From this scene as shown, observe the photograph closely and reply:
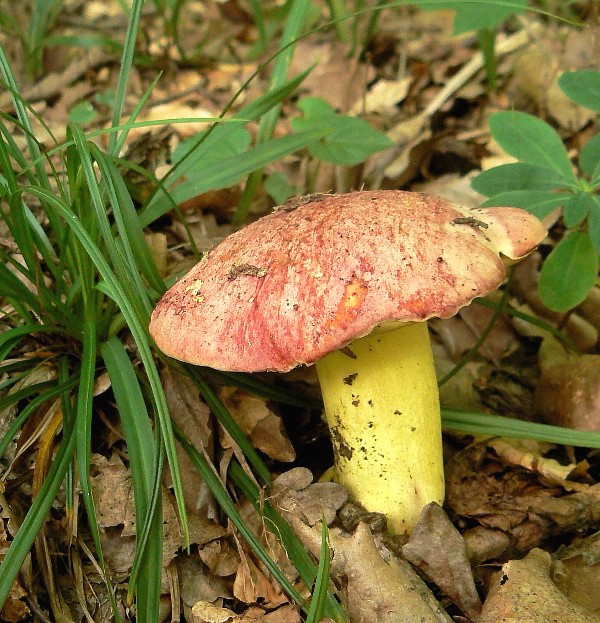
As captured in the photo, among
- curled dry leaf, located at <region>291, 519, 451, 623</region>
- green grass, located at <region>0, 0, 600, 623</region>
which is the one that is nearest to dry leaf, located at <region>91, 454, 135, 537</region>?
green grass, located at <region>0, 0, 600, 623</region>

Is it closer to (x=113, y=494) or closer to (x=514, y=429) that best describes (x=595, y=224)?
(x=514, y=429)

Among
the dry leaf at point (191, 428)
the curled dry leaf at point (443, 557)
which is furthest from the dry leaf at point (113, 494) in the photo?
the curled dry leaf at point (443, 557)

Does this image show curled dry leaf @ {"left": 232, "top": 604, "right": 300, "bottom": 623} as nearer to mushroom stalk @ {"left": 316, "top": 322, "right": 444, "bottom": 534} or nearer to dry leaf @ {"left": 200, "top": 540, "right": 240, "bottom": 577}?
dry leaf @ {"left": 200, "top": 540, "right": 240, "bottom": 577}

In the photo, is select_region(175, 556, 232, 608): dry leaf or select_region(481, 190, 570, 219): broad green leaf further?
select_region(481, 190, 570, 219): broad green leaf

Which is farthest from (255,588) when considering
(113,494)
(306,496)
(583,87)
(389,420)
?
→ (583,87)

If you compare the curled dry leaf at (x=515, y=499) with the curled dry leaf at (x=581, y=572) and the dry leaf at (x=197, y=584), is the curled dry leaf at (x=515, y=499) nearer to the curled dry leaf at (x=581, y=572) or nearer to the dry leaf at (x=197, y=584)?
the curled dry leaf at (x=581, y=572)

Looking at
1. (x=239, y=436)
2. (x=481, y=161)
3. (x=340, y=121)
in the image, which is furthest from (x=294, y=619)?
(x=481, y=161)

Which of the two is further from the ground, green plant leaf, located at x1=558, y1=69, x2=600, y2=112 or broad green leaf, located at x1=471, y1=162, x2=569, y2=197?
green plant leaf, located at x1=558, y1=69, x2=600, y2=112
